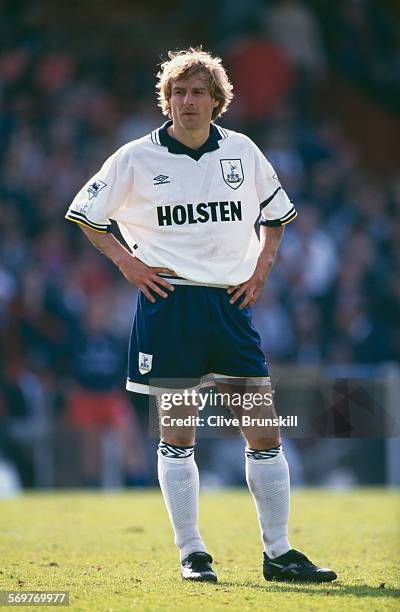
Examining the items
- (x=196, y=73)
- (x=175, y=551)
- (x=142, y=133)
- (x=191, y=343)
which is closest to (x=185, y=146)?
(x=196, y=73)

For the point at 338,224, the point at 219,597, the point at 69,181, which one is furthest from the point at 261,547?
the point at 338,224

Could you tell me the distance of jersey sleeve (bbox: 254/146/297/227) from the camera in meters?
6.25

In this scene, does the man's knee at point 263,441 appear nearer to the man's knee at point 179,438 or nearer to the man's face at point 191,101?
the man's knee at point 179,438

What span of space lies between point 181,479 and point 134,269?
1.07m

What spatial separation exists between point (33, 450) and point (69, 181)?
346 centimetres

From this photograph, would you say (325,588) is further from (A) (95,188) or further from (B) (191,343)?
(A) (95,188)

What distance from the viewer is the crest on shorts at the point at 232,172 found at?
20.0 ft

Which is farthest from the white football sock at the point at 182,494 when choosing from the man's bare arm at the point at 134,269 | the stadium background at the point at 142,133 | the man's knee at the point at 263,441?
the stadium background at the point at 142,133

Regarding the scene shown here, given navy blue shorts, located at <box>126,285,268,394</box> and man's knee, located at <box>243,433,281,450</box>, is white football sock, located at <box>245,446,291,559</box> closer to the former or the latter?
man's knee, located at <box>243,433,281,450</box>

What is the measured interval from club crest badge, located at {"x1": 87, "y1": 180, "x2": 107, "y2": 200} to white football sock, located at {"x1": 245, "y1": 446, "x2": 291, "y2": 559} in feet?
4.95

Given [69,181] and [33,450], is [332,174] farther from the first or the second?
[33,450]

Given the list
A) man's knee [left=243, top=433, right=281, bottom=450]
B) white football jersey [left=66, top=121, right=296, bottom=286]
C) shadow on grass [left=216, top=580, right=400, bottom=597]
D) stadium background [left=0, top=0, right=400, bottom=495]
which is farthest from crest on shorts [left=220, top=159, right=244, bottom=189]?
stadium background [left=0, top=0, right=400, bottom=495]

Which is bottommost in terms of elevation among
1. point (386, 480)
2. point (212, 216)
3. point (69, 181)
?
point (386, 480)

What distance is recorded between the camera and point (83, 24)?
17.9 meters
